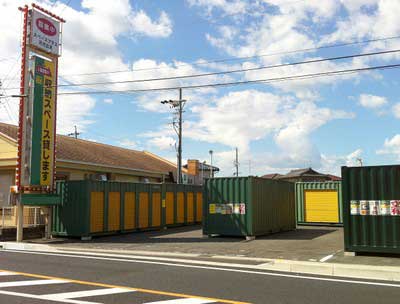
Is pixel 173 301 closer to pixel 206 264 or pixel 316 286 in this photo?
pixel 316 286

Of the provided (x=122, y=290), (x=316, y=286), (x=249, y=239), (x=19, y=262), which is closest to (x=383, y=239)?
(x=316, y=286)

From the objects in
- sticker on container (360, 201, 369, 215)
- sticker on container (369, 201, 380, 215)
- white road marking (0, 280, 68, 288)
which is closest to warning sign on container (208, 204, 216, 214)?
sticker on container (360, 201, 369, 215)

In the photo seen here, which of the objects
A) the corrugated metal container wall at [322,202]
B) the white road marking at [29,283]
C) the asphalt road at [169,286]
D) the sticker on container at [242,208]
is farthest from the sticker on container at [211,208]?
the white road marking at [29,283]

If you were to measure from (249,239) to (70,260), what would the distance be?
28.3ft

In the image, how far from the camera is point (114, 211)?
875 inches

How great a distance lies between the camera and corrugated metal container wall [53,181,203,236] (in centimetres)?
2064

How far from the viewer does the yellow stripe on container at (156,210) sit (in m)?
25.1

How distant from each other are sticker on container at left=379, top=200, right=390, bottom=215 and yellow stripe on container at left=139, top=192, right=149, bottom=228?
13592mm

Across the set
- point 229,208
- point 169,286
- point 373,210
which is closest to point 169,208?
point 229,208

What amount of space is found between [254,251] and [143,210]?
9.99 meters

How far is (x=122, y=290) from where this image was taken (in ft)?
29.0

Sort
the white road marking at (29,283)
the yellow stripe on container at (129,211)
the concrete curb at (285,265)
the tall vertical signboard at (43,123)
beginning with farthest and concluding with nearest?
the yellow stripe on container at (129,211) < the tall vertical signboard at (43,123) < the concrete curb at (285,265) < the white road marking at (29,283)

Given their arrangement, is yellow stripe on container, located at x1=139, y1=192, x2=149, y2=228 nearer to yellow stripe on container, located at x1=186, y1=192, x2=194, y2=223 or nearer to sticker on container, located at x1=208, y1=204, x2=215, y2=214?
yellow stripe on container, located at x1=186, y1=192, x2=194, y2=223

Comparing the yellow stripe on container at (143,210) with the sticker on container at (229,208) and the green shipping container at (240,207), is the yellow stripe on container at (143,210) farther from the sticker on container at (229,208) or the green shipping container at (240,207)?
the sticker on container at (229,208)
